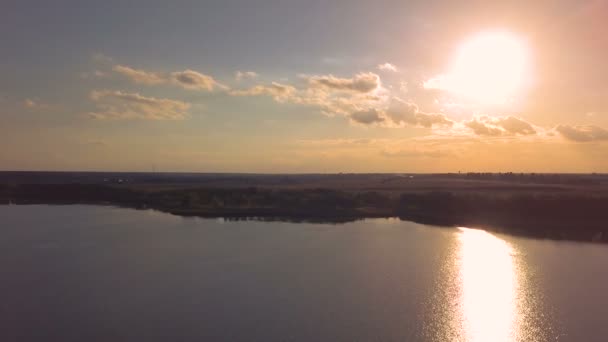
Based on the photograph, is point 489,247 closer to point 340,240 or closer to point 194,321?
point 340,240

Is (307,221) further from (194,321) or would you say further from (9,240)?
(194,321)

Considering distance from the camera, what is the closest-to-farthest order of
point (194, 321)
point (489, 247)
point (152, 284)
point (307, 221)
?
1. point (194, 321)
2. point (152, 284)
3. point (489, 247)
4. point (307, 221)

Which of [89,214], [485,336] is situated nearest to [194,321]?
[485,336]

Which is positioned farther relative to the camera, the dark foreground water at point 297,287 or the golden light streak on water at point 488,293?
the golden light streak on water at point 488,293

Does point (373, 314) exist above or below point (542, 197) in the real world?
below

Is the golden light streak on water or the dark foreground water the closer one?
the dark foreground water

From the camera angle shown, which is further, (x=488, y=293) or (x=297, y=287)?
(x=297, y=287)

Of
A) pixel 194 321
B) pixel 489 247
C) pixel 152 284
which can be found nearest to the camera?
Result: pixel 194 321

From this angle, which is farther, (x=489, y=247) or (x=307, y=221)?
(x=307, y=221)
